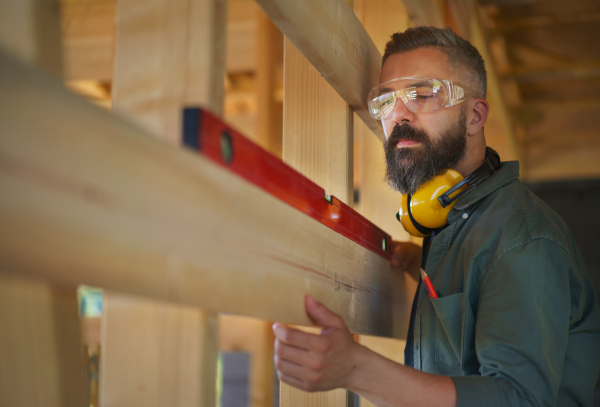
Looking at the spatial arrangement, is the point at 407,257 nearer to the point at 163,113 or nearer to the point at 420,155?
the point at 420,155

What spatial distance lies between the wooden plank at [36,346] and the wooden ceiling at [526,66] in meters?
2.44

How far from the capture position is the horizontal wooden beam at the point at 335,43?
1.08m

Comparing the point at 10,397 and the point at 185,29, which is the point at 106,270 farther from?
the point at 185,29

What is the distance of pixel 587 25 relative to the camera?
379cm

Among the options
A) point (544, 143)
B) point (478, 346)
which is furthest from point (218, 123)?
point (544, 143)

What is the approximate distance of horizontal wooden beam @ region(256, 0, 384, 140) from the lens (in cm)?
108

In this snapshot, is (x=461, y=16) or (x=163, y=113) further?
(x=461, y=16)

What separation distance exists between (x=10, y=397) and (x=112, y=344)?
0.47ft

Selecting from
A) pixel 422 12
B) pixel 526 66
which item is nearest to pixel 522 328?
pixel 422 12

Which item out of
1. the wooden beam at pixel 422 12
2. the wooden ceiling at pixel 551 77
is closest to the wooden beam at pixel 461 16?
the wooden beam at pixel 422 12

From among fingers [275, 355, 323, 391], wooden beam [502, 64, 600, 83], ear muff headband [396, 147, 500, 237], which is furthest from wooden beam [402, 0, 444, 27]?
wooden beam [502, 64, 600, 83]

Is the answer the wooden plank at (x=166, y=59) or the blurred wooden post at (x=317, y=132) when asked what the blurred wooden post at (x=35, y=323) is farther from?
the blurred wooden post at (x=317, y=132)

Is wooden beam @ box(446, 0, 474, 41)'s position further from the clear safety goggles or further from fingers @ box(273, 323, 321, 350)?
fingers @ box(273, 323, 321, 350)

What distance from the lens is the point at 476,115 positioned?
1.80m
